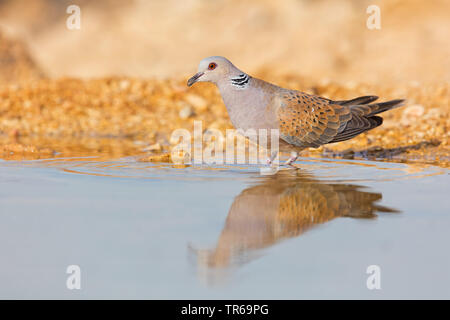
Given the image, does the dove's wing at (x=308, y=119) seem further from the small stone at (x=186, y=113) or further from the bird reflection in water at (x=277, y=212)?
the small stone at (x=186, y=113)

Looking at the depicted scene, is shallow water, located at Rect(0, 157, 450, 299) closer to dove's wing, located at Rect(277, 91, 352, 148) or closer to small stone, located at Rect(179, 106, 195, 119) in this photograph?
dove's wing, located at Rect(277, 91, 352, 148)

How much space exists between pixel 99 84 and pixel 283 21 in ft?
13.5

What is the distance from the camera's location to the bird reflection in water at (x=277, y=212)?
129 inches

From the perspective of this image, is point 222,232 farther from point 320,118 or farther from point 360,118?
point 360,118

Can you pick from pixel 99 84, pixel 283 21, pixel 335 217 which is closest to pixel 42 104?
pixel 99 84

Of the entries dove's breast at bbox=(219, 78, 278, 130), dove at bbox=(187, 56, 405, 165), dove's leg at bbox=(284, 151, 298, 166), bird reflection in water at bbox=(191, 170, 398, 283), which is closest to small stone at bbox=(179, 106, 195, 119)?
dove at bbox=(187, 56, 405, 165)

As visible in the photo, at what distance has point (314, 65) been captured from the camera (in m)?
11.8

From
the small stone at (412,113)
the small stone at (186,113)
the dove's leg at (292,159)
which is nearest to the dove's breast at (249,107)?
the dove's leg at (292,159)

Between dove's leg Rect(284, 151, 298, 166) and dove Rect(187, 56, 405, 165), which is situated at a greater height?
dove Rect(187, 56, 405, 165)

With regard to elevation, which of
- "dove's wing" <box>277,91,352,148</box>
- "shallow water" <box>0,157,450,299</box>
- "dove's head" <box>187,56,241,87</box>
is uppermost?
"dove's head" <box>187,56,241,87</box>

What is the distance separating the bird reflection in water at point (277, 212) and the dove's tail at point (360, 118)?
43.7 inches

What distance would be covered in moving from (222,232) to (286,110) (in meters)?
2.65

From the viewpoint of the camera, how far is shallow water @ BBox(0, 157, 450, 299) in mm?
2838

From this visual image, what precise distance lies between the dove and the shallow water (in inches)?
20.9
